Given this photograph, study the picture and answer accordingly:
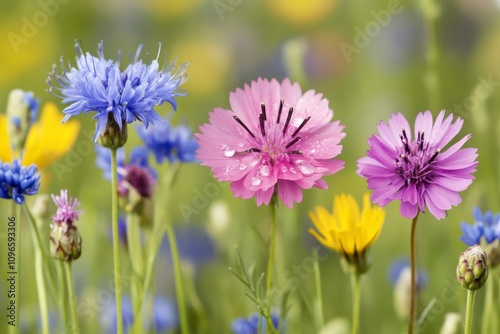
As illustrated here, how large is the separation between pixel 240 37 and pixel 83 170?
27.2 inches

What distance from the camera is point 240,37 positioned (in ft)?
7.35

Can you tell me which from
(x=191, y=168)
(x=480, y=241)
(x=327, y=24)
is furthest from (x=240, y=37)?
(x=480, y=241)

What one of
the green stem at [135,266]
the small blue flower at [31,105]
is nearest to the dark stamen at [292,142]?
the green stem at [135,266]

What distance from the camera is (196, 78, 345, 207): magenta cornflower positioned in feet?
2.40

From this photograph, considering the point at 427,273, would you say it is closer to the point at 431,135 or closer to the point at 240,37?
the point at 431,135

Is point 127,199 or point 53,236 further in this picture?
point 127,199

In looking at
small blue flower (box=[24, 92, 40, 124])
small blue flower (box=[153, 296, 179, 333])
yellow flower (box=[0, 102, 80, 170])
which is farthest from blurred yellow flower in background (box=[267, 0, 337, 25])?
small blue flower (box=[24, 92, 40, 124])

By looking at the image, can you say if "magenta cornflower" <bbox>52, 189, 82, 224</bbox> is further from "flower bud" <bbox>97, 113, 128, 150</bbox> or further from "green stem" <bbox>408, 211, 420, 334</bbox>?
"green stem" <bbox>408, 211, 420, 334</bbox>

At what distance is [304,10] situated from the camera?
2195 mm

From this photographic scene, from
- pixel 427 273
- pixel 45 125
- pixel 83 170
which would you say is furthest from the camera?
pixel 83 170

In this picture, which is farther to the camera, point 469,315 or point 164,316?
point 164,316

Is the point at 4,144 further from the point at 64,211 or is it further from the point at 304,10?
the point at 304,10

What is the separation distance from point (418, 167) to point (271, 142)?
13cm

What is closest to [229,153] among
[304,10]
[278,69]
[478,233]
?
[478,233]
